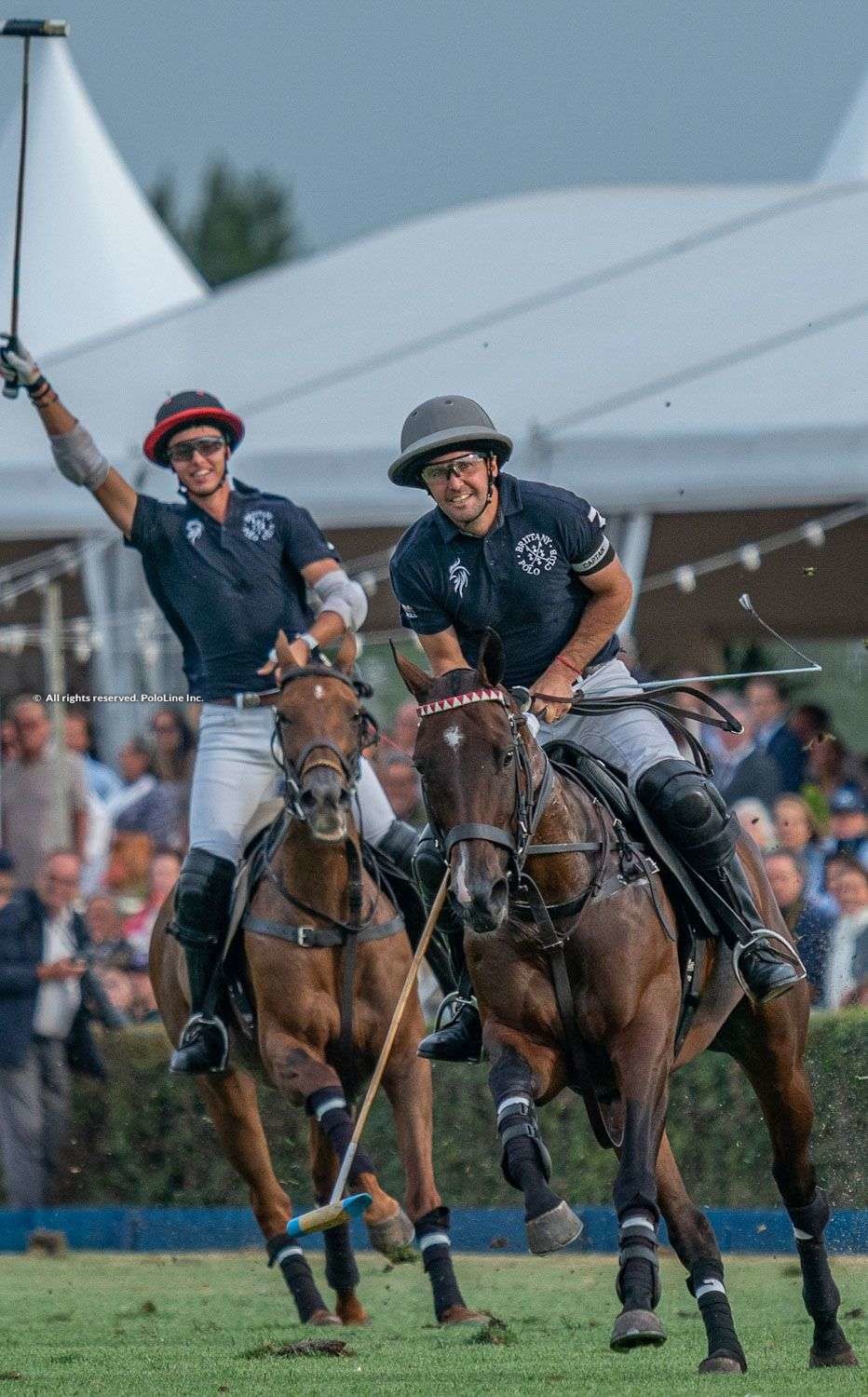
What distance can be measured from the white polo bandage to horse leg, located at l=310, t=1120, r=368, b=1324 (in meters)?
1.83

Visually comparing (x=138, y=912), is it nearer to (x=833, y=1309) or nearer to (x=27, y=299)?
(x=833, y=1309)

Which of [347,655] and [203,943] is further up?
[347,655]

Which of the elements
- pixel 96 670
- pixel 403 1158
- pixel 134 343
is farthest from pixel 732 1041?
pixel 134 343

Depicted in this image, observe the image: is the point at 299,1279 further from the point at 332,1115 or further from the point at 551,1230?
the point at 551,1230

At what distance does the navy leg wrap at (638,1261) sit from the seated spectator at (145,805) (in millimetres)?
7453

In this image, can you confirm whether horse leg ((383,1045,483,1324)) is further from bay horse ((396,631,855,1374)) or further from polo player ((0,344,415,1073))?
bay horse ((396,631,855,1374))

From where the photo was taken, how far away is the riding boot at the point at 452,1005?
21.8 ft

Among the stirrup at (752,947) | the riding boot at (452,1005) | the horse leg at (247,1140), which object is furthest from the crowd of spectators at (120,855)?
the riding boot at (452,1005)

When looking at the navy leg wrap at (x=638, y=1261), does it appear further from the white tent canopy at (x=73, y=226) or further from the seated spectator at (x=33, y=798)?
the white tent canopy at (x=73, y=226)

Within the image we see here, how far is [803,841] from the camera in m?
10.8

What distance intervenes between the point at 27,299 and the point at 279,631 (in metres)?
12.7

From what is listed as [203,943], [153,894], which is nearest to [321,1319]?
[203,943]

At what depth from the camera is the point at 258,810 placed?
869 centimetres

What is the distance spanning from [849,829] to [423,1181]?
13.0 ft
